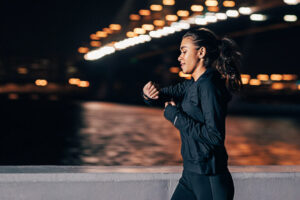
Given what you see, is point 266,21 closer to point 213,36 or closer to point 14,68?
point 14,68

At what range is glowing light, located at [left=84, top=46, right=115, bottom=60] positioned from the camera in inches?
2431

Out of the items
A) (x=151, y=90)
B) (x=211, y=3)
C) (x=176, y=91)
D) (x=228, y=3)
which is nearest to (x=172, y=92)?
(x=176, y=91)

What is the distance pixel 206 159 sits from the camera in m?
2.60

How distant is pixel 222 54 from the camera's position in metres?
2.66

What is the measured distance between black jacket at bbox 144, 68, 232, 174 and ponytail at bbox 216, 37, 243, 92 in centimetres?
5

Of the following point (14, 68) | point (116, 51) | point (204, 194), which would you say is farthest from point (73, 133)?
point (14, 68)

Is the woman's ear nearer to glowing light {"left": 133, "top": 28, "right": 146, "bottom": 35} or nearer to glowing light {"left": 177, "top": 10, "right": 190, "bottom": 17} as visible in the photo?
glowing light {"left": 133, "top": 28, "right": 146, "bottom": 35}

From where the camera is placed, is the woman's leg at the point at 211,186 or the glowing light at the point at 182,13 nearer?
the woman's leg at the point at 211,186

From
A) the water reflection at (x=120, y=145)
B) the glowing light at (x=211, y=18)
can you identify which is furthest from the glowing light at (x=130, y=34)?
the water reflection at (x=120, y=145)

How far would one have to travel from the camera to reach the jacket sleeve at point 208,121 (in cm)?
246

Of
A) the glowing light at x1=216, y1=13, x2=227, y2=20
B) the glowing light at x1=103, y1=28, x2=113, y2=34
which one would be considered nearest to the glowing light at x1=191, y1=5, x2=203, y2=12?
the glowing light at x1=216, y1=13, x2=227, y2=20

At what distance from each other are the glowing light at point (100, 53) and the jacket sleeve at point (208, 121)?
58.2 metres

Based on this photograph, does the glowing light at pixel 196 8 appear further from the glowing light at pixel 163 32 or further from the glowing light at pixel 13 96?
the glowing light at pixel 13 96

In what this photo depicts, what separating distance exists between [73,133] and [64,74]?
165 ft
